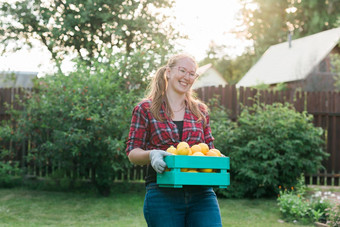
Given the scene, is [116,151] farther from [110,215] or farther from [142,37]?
[142,37]

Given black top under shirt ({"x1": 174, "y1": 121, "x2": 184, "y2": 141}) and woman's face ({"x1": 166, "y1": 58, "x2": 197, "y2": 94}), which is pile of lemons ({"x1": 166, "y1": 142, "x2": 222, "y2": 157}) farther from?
woman's face ({"x1": 166, "y1": 58, "x2": 197, "y2": 94})

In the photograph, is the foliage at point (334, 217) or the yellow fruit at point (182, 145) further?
the foliage at point (334, 217)

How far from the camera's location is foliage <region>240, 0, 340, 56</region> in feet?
116

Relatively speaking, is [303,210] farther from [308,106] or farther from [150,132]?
[150,132]

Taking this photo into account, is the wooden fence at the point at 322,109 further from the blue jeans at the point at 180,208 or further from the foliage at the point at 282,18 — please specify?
the foliage at the point at 282,18

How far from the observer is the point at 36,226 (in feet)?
21.3

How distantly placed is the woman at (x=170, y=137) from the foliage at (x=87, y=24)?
10.1m

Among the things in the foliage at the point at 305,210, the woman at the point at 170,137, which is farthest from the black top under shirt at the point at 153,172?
the foliage at the point at 305,210

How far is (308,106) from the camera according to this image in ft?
35.3

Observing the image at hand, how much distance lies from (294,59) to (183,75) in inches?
1119

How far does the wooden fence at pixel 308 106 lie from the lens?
412 inches

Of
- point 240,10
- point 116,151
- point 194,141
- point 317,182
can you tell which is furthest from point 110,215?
point 240,10

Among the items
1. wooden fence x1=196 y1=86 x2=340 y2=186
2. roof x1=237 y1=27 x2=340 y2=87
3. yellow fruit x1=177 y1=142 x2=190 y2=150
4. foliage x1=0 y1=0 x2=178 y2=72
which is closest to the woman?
yellow fruit x1=177 y1=142 x2=190 y2=150

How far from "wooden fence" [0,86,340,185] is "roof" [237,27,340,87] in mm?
14799
